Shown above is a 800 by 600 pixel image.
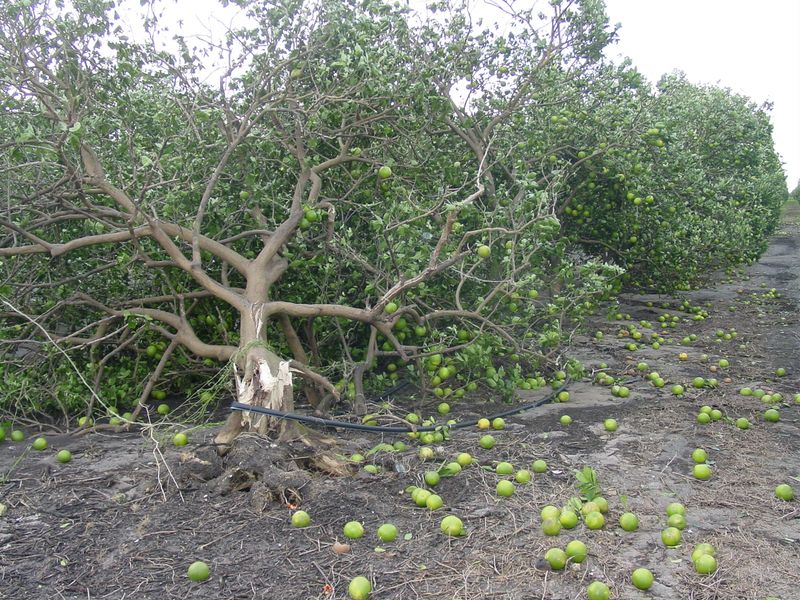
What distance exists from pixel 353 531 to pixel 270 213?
3616 mm

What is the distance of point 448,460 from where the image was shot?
475 cm

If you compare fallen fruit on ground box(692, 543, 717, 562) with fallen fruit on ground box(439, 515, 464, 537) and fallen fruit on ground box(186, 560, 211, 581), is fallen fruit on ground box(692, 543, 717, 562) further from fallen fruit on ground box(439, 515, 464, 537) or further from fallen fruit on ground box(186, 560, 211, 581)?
fallen fruit on ground box(186, 560, 211, 581)

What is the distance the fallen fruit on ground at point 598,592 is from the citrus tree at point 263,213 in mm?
2243

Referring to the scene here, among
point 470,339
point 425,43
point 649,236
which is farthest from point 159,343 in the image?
point 649,236

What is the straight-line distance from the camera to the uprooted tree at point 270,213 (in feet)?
16.9

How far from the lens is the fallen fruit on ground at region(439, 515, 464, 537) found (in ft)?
12.1

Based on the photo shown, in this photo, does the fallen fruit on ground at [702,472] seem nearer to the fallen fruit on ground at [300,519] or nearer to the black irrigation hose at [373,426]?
the black irrigation hose at [373,426]

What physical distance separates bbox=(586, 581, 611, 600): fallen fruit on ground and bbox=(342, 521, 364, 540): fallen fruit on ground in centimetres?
117

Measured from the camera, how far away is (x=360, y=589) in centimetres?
312

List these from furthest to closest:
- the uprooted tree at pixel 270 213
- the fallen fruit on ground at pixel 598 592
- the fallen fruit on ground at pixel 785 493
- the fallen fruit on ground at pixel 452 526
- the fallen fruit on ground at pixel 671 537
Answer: the uprooted tree at pixel 270 213
the fallen fruit on ground at pixel 785 493
the fallen fruit on ground at pixel 452 526
the fallen fruit on ground at pixel 671 537
the fallen fruit on ground at pixel 598 592

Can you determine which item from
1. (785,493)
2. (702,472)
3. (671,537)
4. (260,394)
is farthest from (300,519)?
(785,493)

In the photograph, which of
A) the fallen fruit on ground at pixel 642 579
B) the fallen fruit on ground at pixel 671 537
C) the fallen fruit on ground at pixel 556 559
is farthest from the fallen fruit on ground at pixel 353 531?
the fallen fruit on ground at pixel 671 537

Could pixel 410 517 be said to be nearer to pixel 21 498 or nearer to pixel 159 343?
pixel 21 498

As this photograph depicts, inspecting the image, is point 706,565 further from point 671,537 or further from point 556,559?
point 556,559
